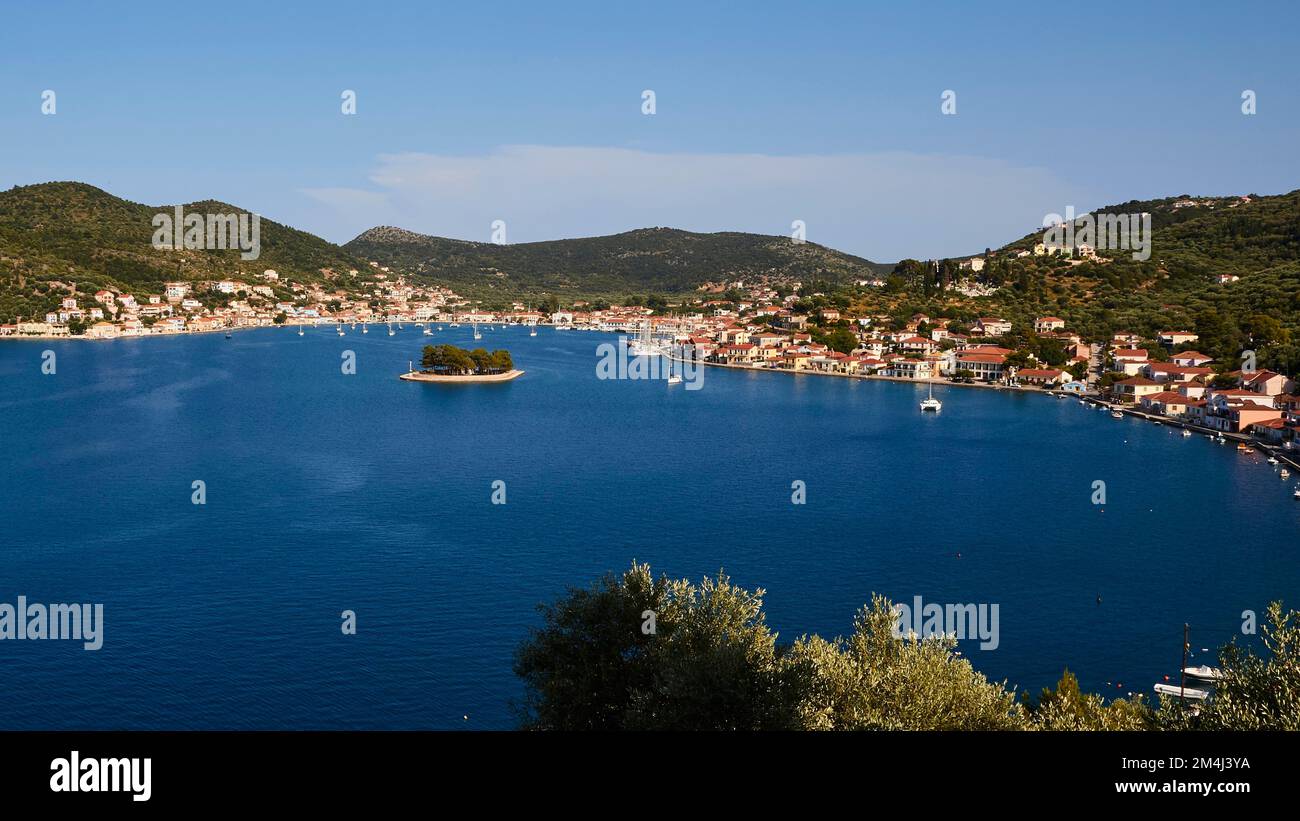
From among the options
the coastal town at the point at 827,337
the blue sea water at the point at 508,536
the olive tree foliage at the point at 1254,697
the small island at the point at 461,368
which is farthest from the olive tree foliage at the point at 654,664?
the small island at the point at 461,368

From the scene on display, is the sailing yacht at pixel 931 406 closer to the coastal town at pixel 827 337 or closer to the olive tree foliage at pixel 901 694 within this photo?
the coastal town at pixel 827 337

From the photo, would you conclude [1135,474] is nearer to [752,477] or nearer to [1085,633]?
[752,477]

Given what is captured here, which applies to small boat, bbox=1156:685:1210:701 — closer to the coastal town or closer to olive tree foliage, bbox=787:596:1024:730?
olive tree foliage, bbox=787:596:1024:730

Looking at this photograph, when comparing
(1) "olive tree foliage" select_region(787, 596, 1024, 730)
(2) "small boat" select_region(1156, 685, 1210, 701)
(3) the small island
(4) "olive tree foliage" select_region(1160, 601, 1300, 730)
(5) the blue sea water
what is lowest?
(2) "small boat" select_region(1156, 685, 1210, 701)

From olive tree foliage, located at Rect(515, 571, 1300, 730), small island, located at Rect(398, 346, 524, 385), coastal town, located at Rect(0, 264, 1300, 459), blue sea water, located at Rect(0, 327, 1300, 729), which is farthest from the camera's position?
small island, located at Rect(398, 346, 524, 385)

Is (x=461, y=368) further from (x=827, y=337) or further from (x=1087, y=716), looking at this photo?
(x=1087, y=716)

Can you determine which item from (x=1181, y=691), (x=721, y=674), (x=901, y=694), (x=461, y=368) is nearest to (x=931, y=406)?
(x=461, y=368)

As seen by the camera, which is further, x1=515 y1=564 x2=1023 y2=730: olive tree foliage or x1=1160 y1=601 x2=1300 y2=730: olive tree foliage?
x1=515 y1=564 x2=1023 y2=730: olive tree foliage

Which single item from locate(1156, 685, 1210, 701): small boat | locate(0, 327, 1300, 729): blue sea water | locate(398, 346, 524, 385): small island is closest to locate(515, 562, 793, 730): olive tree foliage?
locate(0, 327, 1300, 729): blue sea water
